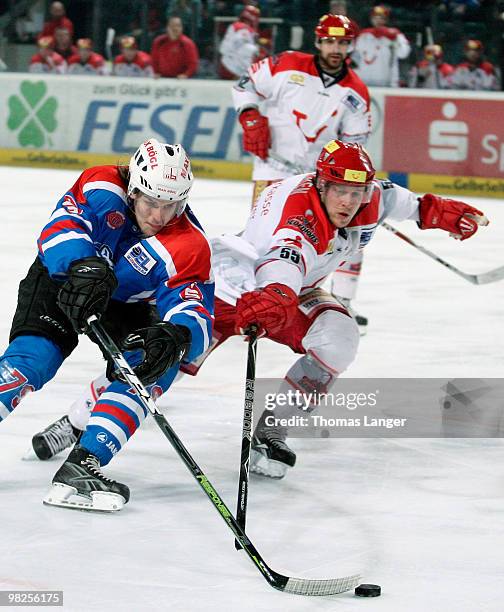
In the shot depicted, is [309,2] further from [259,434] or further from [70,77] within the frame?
[259,434]

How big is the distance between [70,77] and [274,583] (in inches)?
405

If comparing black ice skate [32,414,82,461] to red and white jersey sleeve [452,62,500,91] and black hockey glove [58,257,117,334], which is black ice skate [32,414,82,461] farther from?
red and white jersey sleeve [452,62,500,91]

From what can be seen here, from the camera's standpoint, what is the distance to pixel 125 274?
3.67 m

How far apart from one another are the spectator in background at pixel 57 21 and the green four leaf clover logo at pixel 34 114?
842 mm

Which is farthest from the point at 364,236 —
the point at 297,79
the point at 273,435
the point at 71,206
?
the point at 297,79

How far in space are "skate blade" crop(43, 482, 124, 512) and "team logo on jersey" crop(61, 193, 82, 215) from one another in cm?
76

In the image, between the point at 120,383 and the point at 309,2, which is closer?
the point at 120,383

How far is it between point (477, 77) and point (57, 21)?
4.58 m

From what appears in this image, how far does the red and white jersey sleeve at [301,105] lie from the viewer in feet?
21.6

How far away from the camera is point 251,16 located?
12203 mm

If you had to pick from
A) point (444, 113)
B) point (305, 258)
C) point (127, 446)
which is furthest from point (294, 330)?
point (444, 113)

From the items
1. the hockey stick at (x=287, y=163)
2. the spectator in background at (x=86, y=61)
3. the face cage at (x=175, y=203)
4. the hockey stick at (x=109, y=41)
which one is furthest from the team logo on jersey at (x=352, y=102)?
the hockey stick at (x=109, y=41)

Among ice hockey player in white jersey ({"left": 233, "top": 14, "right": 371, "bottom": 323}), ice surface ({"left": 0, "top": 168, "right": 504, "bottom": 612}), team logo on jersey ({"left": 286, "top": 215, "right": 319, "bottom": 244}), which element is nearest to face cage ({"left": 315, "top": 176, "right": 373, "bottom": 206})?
team logo on jersey ({"left": 286, "top": 215, "right": 319, "bottom": 244})

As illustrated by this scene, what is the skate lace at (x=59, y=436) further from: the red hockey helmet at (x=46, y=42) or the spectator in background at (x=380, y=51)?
the red hockey helmet at (x=46, y=42)
